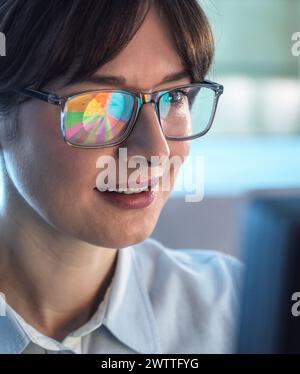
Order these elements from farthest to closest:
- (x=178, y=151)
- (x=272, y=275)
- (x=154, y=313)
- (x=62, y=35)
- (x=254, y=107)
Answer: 1. (x=254, y=107)
2. (x=154, y=313)
3. (x=178, y=151)
4. (x=62, y=35)
5. (x=272, y=275)

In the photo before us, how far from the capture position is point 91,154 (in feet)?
2.32

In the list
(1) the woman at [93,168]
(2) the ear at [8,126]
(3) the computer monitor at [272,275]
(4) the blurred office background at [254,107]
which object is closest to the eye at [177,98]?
(1) the woman at [93,168]

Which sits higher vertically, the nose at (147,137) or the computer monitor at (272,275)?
the nose at (147,137)

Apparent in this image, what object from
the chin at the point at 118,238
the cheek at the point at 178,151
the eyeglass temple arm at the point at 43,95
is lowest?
the chin at the point at 118,238

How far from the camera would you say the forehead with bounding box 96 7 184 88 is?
2.30 feet

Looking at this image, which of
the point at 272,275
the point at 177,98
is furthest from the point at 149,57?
the point at 272,275

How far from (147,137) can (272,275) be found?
0.41 meters

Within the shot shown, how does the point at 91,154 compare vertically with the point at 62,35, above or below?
below

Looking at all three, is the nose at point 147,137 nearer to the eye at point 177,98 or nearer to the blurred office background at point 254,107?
the eye at point 177,98

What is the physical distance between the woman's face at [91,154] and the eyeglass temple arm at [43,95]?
0.01m

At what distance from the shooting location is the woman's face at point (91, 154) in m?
0.71

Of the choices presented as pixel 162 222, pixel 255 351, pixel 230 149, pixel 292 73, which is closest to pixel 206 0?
pixel 255 351

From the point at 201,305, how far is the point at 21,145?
0.41 m

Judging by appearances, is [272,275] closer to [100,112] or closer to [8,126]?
[100,112]
